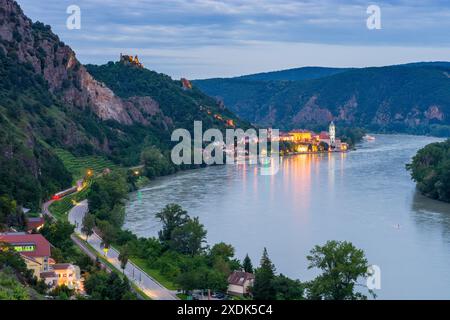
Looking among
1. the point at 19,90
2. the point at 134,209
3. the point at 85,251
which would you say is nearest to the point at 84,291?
the point at 85,251

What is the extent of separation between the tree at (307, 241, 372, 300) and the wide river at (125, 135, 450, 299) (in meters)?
1.79

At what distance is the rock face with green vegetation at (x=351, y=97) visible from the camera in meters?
164

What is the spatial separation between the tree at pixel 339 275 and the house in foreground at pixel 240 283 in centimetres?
152

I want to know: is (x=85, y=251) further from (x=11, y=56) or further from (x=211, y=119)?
(x=211, y=119)

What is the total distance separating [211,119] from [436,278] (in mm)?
57242

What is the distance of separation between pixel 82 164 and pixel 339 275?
30.7m

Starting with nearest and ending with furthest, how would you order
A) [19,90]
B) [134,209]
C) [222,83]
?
[134,209] → [19,90] → [222,83]

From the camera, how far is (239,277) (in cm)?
1844

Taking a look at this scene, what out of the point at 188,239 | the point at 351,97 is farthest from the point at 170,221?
the point at 351,97

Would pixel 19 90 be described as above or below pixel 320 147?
above

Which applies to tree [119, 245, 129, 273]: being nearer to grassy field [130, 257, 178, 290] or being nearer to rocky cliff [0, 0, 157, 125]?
grassy field [130, 257, 178, 290]

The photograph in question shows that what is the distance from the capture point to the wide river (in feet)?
70.1
